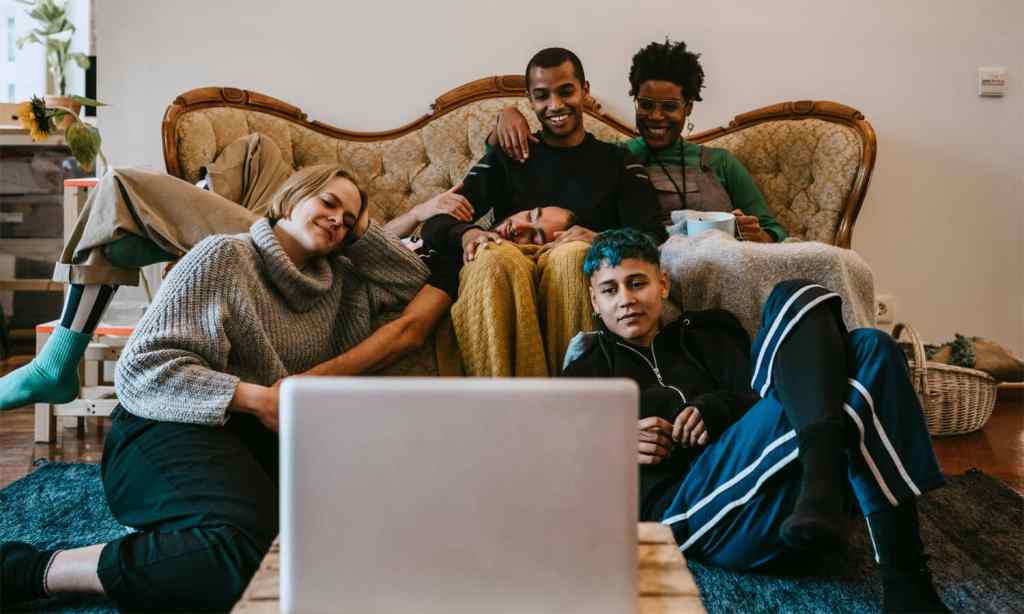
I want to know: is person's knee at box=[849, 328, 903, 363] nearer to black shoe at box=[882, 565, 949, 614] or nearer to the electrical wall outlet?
black shoe at box=[882, 565, 949, 614]

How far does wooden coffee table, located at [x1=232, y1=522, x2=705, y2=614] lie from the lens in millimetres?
652

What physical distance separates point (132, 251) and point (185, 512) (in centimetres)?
99

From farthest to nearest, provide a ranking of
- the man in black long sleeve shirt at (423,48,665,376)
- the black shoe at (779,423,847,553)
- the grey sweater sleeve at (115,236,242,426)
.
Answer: the man in black long sleeve shirt at (423,48,665,376) → the grey sweater sleeve at (115,236,242,426) → the black shoe at (779,423,847,553)

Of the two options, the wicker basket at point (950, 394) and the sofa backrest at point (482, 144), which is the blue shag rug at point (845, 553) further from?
the sofa backrest at point (482, 144)

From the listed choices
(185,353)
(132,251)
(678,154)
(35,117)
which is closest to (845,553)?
(185,353)

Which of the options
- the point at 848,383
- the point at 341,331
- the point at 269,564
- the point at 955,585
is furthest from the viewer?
the point at 341,331

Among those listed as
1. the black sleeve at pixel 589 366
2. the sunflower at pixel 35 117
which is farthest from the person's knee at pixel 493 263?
the sunflower at pixel 35 117

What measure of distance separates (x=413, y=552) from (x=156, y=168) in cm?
248

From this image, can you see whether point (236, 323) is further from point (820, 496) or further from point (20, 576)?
point (820, 496)

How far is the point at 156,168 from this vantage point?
8.95ft

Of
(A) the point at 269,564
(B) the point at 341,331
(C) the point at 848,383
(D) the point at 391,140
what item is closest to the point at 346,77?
(D) the point at 391,140

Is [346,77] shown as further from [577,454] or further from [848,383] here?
[577,454]

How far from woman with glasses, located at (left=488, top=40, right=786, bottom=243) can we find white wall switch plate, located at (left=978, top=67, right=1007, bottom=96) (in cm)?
107

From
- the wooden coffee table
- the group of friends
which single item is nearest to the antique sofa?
the group of friends
